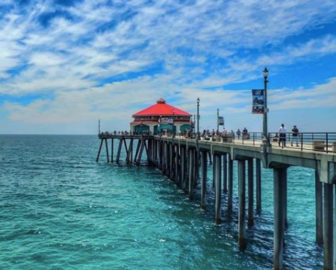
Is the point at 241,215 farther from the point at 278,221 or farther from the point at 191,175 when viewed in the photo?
the point at 191,175

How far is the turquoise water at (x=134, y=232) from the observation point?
1748cm

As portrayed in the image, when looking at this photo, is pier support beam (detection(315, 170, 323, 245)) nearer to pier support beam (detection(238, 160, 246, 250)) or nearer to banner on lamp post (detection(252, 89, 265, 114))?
pier support beam (detection(238, 160, 246, 250))

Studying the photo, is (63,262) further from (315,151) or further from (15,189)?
(15,189)

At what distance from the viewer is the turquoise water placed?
1748 centimetres

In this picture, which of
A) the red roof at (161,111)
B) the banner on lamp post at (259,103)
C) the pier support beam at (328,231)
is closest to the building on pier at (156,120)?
the red roof at (161,111)

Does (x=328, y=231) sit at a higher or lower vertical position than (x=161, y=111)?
lower

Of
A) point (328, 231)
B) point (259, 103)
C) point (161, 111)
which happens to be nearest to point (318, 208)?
point (328, 231)

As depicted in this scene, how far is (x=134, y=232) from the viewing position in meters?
22.0

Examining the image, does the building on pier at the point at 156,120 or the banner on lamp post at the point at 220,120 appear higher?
the building on pier at the point at 156,120

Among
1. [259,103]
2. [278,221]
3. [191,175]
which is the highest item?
[259,103]

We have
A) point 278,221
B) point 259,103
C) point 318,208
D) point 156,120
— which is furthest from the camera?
point 156,120

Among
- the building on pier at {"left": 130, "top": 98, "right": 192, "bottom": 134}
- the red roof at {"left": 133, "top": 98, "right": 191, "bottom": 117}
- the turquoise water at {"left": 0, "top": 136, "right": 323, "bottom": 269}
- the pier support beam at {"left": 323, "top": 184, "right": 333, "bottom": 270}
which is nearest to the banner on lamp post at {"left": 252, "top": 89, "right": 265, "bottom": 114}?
the pier support beam at {"left": 323, "top": 184, "right": 333, "bottom": 270}

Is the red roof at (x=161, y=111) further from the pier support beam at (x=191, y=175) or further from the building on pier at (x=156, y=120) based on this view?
the pier support beam at (x=191, y=175)

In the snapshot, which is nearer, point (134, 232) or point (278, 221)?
point (278, 221)
